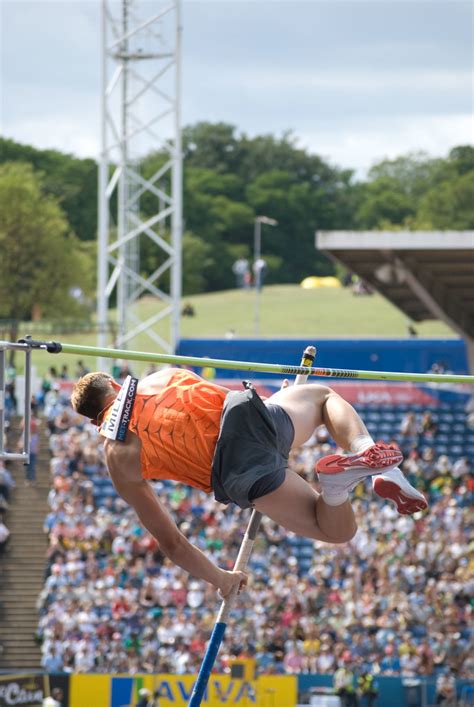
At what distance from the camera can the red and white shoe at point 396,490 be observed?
5.73 metres

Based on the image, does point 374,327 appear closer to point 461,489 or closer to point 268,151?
point 268,151

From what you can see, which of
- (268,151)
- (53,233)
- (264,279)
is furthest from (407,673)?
(268,151)

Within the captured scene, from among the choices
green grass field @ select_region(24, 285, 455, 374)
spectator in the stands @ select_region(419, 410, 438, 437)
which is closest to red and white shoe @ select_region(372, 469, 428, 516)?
spectator in the stands @ select_region(419, 410, 438, 437)

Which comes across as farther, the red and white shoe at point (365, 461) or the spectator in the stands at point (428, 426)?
the spectator in the stands at point (428, 426)

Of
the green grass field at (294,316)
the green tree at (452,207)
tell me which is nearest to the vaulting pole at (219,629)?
the green grass field at (294,316)

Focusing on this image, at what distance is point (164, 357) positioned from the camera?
605 centimetres

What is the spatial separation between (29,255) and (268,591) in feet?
108

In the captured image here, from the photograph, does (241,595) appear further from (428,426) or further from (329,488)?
(329,488)

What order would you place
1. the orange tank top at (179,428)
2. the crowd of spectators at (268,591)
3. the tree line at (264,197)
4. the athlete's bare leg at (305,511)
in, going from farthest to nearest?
the tree line at (264,197) → the crowd of spectators at (268,591) → the athlete's bare leg at (305,511) → the orange tank top at (179,428)

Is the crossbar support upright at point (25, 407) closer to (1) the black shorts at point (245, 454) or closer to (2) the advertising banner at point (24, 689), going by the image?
(1) the black shorts at point (245, 454)

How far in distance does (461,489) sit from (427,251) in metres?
4.06

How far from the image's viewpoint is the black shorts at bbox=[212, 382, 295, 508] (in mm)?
5715

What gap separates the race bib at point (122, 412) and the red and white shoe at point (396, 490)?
1098 millimetres

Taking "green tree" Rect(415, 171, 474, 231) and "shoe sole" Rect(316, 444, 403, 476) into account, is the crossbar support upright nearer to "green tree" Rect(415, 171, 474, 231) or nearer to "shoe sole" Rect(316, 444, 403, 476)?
"shoe sole" Rect(316, 444, 403, 476)
